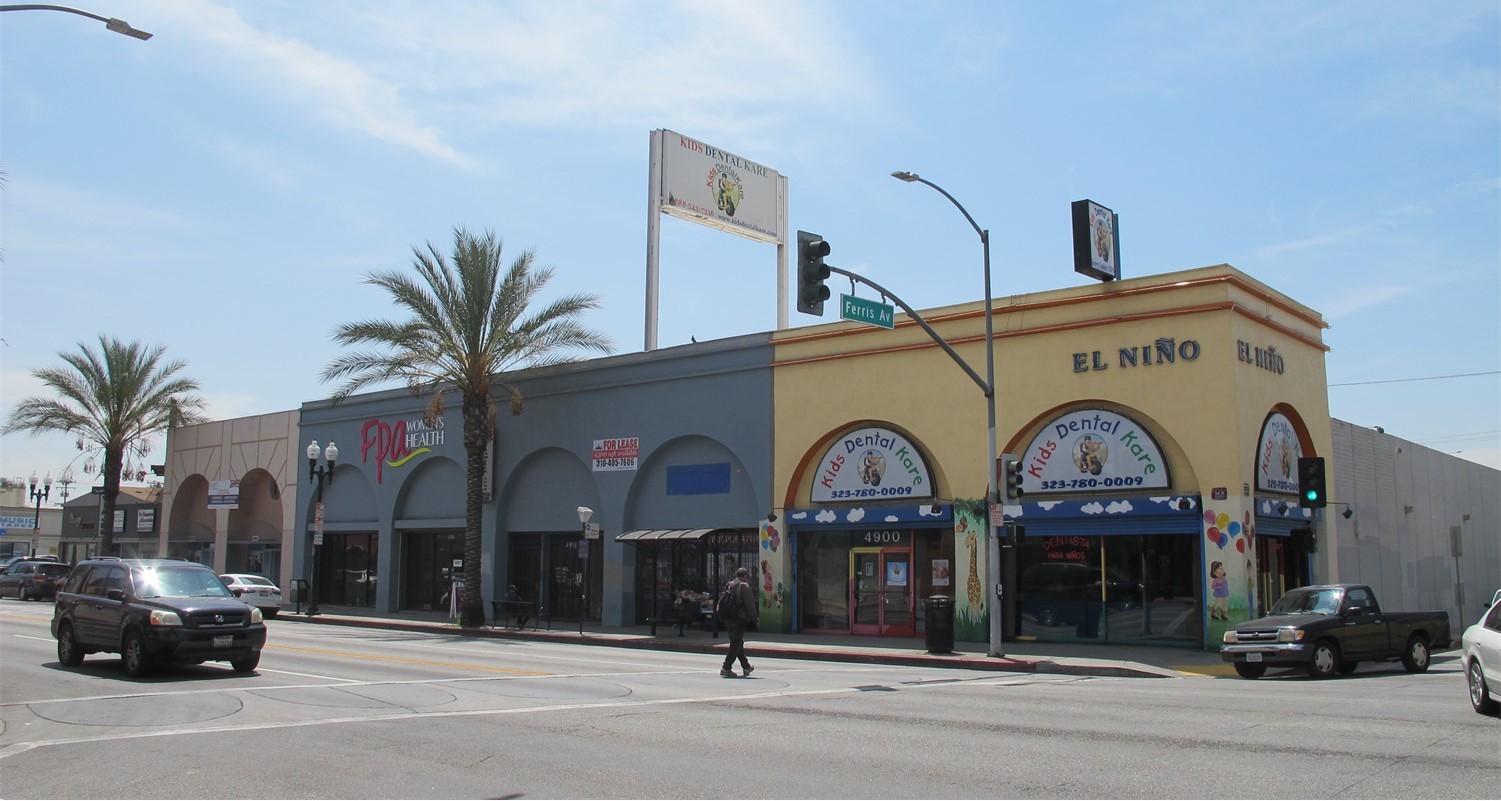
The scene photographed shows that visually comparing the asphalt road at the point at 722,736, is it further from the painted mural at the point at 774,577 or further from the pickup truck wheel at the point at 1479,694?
the painted mural at the point at 774,577

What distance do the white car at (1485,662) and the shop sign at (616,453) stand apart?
917 inches

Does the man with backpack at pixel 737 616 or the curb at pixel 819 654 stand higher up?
the man with backpack at pixel 737 616

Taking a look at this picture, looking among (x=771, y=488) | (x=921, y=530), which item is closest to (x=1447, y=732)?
(x=921, y=530)

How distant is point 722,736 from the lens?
1150 centimetres

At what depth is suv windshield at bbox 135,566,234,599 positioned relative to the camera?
1759 cm

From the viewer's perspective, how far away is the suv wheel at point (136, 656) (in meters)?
16.8

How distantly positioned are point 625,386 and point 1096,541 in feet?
48.0

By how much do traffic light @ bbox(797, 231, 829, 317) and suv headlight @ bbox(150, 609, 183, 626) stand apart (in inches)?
401

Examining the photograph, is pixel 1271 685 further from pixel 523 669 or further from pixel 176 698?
pixel 176 698

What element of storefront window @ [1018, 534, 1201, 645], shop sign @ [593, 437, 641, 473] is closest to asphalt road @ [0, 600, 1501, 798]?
→ storefront window @ [1018, 534, 1201, 645]

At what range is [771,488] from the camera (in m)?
30.4

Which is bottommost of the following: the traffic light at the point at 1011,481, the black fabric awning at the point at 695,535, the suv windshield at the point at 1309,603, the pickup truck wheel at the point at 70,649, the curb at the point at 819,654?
the curb at the point at 819,654

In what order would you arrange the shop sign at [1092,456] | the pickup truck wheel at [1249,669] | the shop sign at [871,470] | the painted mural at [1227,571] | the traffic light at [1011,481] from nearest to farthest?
the pickup truck wheel at [1249,669] < the traffic light at [1011,481] < the painted mural at [1227,571] < the shop sign at [1092,456] < the shop sign at [871,470]

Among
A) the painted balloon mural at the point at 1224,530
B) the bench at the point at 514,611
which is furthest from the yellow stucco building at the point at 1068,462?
the bench at the point at 514,611
